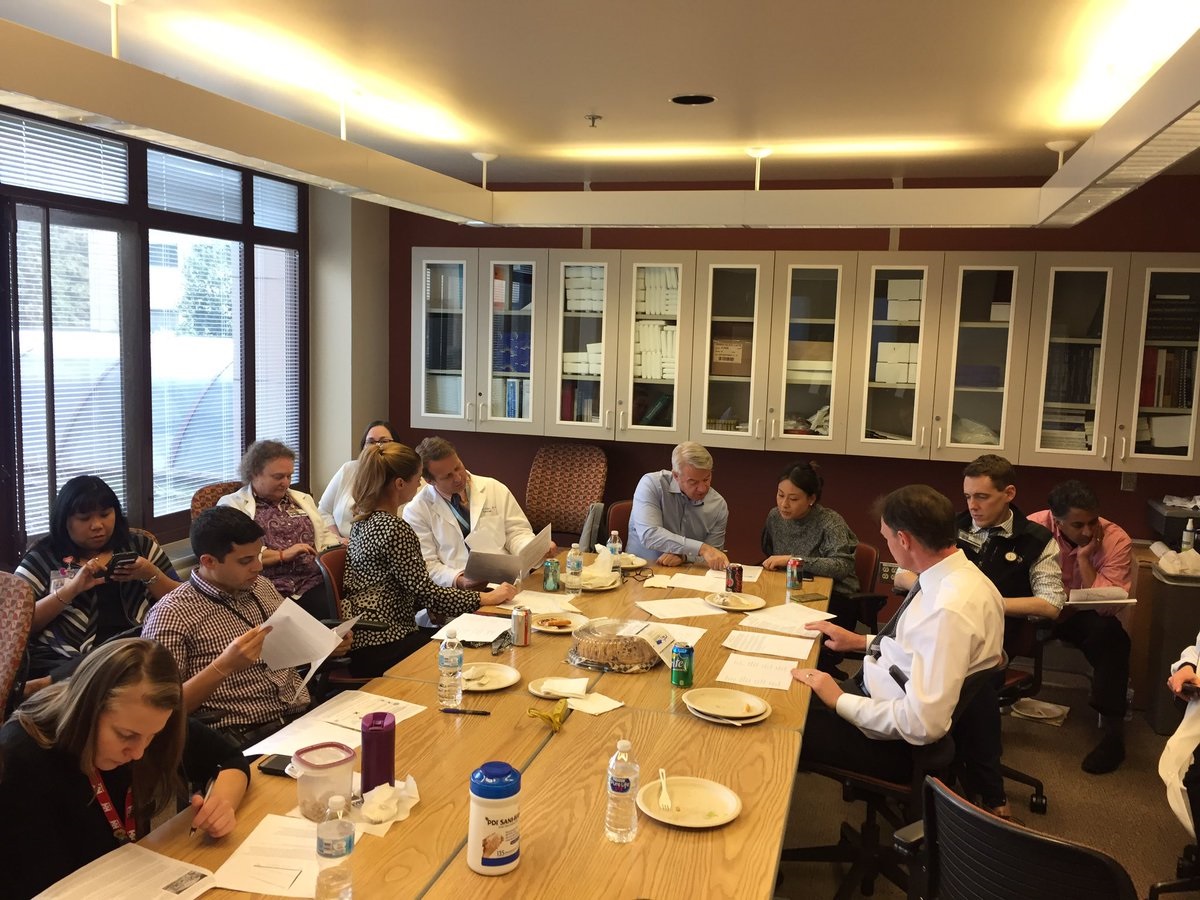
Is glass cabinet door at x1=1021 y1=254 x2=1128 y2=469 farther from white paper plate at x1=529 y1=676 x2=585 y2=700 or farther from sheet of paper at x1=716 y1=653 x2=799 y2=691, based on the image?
A: white paper plate at x1=529 y1=676 x2=585 y2=700

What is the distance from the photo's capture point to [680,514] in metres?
4.69

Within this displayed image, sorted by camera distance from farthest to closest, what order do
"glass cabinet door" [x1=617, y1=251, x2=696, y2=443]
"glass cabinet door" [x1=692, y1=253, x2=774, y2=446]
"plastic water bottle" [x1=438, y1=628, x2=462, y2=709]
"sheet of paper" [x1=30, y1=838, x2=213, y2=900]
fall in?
"glass cabinet door" [x1=617, y1=251, x2=696, y2=443]
"glass cabinet door" [x1=692, y1=253, x2=774, y2=446]
"plastic water bottle" [x1=438, y1=628, x2=462, y2=709]
"sheet of paper" [x1=30, y1=838, x2=213, y2=900]

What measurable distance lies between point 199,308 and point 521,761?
12.6 feet

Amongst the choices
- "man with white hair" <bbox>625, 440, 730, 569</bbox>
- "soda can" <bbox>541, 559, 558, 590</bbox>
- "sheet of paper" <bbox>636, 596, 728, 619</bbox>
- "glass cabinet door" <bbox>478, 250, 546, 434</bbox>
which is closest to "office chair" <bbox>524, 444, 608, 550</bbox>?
"glass cabinet door" <bbox>478, 250, 546, 434</bbox>

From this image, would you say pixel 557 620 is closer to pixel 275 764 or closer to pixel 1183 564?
pixel 275 764

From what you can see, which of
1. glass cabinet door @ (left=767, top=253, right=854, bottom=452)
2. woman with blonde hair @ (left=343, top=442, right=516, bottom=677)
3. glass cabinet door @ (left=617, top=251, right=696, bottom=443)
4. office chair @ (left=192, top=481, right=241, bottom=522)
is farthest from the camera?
glass cabinet door @ (left=617, top=251, right=696, bottom=443)

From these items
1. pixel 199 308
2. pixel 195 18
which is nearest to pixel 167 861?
pixel 195 18

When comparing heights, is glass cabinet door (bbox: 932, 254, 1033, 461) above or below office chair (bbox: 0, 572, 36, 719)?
above

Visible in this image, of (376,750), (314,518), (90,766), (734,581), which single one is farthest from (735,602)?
(90,766)

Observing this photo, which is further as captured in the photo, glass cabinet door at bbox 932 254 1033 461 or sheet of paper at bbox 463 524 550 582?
glass cabinet door at bbox 932 254 1033 461

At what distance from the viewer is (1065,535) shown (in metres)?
4.48

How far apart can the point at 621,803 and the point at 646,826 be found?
0.09 m

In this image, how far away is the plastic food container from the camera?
192cm

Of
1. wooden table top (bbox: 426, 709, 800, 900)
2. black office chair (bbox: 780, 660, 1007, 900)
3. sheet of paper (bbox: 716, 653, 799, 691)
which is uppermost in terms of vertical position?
sheet of paper (bbox: 716, 653, 799, 691)
